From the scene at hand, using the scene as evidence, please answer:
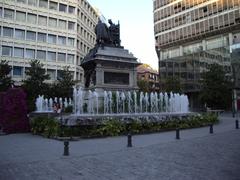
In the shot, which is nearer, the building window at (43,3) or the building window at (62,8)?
the building window at (43,3)

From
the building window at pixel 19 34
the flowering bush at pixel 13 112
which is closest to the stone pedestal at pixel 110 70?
the flowering bush at pixel 13 112

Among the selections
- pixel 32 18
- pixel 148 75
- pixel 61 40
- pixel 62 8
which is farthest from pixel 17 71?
pixel 148 75

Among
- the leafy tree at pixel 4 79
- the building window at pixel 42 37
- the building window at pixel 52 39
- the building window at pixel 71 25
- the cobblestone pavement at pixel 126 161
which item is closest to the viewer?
the cobblestone pavement at pixel 126 161

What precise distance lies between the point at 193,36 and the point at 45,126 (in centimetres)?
5304

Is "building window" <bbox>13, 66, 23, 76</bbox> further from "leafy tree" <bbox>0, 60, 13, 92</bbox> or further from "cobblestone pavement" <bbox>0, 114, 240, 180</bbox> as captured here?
"cobblestone pavement" <bbox>0, 114, 240, 180</bbox>

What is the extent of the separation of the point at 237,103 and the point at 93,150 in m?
52.9

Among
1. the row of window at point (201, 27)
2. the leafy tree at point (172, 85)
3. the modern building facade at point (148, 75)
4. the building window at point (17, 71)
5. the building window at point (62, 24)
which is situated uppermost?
the building window at point (62, 24)

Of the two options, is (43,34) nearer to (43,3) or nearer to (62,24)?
(62,24)

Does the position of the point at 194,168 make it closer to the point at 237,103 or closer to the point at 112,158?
the point at 112,158

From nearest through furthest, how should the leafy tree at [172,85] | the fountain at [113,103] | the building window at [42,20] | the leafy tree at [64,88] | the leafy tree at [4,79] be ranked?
the fountain at [113,103]
the leafy tree at [4,79]
the leafy tree at [64,88]
the leafy tree at [172,85]
the building window at [42,20]

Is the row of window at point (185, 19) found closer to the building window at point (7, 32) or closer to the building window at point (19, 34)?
the building window at point (19, 34)

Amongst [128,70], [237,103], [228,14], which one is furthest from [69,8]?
[128,70]

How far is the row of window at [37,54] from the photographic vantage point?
197 ft

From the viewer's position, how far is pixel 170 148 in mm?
13117
